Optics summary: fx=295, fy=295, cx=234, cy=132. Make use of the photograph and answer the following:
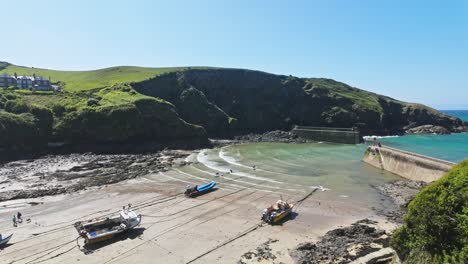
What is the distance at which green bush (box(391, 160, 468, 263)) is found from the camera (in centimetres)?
1502

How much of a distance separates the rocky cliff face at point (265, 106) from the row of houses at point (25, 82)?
116 ft

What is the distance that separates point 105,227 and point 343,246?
2361cm

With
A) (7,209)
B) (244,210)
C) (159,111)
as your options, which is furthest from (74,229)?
(159,111)

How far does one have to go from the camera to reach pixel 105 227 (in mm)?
30875

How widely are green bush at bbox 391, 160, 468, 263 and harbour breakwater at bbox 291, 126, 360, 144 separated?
93594 millimetres

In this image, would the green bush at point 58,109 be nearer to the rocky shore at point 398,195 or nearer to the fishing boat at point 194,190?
the fishing boat at point 194,190

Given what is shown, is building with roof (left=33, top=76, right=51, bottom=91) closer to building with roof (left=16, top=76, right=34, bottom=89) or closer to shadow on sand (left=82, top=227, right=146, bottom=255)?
building with roof (left=16, top=76, right=34, bottom=89)

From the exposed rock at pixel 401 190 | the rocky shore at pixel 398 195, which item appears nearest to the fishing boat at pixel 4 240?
the rocky shore at pixel 398 195

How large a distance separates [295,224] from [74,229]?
24199 millimetres

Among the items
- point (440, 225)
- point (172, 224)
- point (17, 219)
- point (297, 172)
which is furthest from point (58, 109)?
point (440, 225)

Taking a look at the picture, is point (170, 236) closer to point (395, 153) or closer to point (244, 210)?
point (244, 210)

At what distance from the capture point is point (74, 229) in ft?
106

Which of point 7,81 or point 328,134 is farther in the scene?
point 7,81

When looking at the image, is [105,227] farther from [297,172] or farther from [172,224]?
[297,172]
